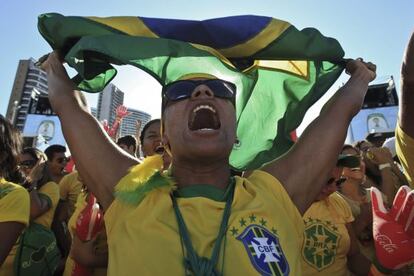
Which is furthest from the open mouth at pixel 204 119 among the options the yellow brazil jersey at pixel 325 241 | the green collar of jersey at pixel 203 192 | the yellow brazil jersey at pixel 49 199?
the yellow brazil jersey at pixel 49 199

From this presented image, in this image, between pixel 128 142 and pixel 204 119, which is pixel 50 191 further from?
pixel 204 119

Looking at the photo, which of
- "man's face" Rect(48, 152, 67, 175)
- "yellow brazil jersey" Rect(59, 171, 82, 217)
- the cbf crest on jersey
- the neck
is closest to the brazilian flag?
the neck

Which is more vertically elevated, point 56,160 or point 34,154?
point 34,154

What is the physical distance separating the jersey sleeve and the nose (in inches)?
50.7

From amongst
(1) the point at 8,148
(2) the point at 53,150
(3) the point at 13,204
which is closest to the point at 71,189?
(2) the point at 53,150

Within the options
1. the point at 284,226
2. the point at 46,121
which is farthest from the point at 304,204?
the point at 46,121

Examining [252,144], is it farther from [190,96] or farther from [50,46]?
[50,46]

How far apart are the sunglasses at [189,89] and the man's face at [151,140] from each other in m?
1.70

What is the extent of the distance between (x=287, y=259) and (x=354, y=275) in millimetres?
2074

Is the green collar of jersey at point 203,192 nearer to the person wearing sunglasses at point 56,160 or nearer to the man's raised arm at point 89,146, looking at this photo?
the man's raised arm at point 89,146

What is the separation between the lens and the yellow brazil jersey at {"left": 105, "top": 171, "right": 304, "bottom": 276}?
1319 millimetres

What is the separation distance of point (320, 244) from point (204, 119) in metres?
1.55

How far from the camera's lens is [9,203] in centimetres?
211

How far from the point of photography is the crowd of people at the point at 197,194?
4.47ft
